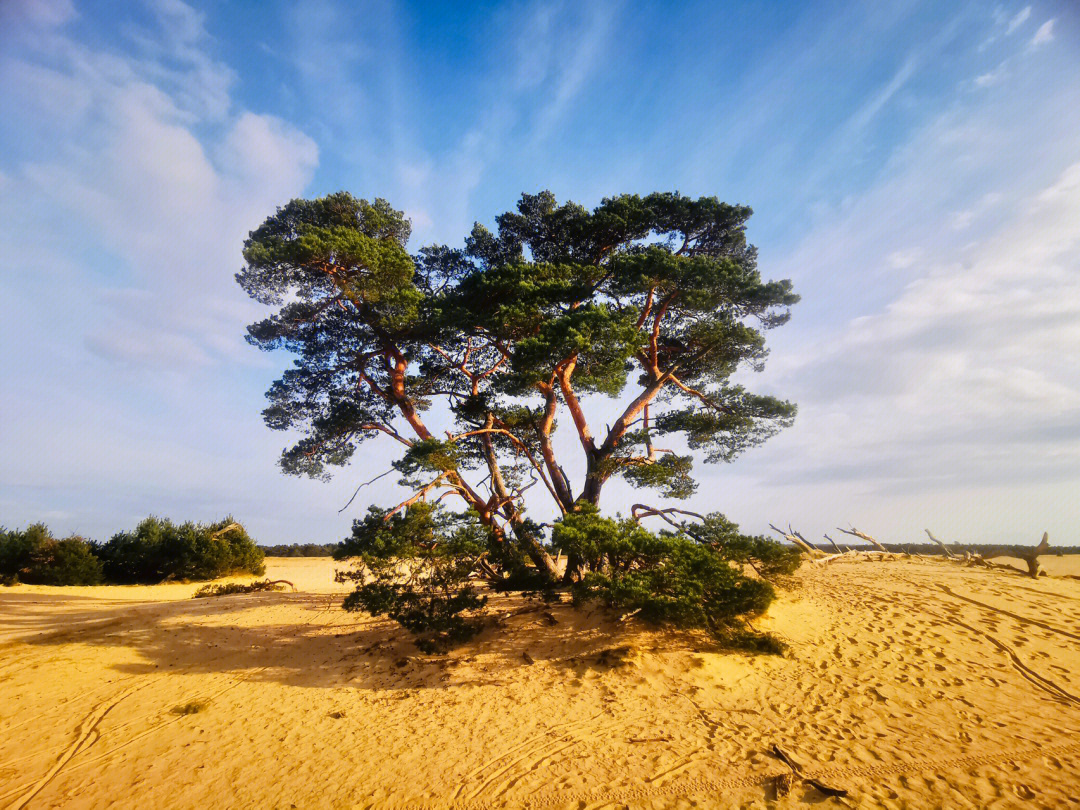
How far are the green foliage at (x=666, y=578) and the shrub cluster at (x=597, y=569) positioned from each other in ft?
0.07

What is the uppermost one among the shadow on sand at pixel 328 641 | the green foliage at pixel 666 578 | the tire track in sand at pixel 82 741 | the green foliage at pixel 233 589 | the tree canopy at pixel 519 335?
the tree canopy at pixel 519 335

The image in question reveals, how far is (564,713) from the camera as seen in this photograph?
26.4 ft

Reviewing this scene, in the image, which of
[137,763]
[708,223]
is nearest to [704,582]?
[137,763]

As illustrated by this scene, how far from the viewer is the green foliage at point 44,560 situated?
23188 millimetres

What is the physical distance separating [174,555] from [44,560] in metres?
5.57

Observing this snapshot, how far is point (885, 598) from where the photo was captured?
43.8ft

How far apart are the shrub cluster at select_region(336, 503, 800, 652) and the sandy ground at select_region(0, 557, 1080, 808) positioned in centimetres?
93

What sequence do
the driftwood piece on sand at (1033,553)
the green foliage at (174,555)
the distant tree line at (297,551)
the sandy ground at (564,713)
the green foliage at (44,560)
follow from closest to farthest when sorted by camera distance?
the sandy ground at (564,713) → the driftwood piece on sand at (1033,553) → the green foliage at (44,560) → the green foliage at (174,555) → the distant tree line at (297,551)

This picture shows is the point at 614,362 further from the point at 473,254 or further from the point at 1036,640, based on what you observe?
the point at 1036,640

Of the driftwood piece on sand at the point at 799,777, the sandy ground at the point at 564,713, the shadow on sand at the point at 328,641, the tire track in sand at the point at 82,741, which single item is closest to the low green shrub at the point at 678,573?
the sandy ground at the point at 564,713

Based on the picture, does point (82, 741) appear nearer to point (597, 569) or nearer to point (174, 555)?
point (597, 569)

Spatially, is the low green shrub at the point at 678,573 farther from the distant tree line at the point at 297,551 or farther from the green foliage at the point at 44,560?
the distant tree line at the point at 297,551

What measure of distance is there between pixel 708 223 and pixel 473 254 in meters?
8.33

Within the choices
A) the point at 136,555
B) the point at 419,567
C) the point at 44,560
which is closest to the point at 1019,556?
the point at 419,567
